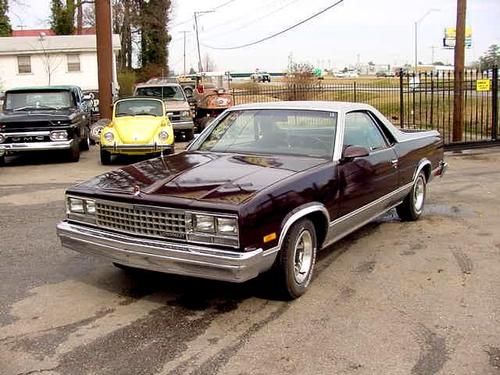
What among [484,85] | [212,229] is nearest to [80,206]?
[212,229]

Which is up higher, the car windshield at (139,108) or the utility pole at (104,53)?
the utility pole at (104,53)

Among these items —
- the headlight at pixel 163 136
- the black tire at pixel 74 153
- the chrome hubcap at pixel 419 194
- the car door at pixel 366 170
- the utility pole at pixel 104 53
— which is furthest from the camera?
the utility pole at pixel 104 53

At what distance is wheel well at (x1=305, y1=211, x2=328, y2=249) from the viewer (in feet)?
16.2

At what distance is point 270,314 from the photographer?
4.45m

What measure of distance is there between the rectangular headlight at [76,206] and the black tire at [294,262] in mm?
1682

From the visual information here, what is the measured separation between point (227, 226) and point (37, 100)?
37.5ft

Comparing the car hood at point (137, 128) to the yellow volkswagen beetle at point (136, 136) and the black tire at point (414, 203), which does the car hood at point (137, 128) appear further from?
the black tire at point (414, 203)

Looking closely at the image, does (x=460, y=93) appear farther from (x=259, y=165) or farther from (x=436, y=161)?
(x=259, y=165)

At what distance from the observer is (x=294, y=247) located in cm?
457

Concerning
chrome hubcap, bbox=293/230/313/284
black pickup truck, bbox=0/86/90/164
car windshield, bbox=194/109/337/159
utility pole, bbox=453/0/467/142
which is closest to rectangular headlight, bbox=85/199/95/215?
car windshield, bbox=194/109/337/159

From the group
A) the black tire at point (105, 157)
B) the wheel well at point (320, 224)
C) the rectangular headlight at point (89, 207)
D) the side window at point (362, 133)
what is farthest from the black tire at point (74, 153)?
the wheel well at point (320, 224)

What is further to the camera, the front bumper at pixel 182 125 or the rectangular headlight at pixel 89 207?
the front bumper at pixel 182 125

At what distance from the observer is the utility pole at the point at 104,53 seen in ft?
62.1

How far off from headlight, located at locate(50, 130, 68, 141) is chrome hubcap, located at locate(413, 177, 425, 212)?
27.6ft
